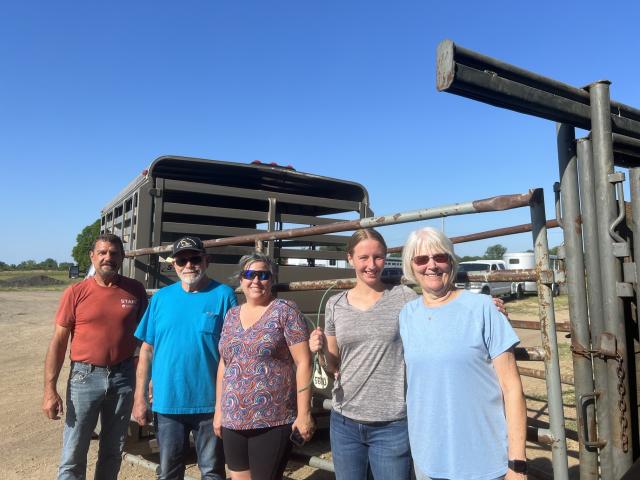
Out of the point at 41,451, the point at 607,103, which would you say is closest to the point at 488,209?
the point at 607,103

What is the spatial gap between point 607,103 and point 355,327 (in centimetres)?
138

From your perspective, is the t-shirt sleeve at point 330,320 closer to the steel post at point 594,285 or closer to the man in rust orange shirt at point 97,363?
the steel post at point 594,285

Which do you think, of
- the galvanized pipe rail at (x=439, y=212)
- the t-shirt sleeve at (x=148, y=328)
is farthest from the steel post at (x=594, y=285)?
the t-shirt sleeve at (x=148, y=328)

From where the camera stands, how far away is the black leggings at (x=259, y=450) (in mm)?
2436

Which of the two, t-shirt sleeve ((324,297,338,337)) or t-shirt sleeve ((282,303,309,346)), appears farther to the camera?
t-shirt sleeve ((282,303,309,346))

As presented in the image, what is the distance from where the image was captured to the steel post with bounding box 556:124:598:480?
1.94 m

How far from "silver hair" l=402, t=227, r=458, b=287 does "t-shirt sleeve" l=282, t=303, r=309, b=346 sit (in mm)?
748

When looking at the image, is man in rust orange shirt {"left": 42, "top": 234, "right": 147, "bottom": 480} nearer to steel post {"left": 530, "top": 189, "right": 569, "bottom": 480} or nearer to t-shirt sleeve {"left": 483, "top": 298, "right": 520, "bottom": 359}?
t-shirt sleeve {"left": 483, "top": 298, "right": 520, "bottom": 359}

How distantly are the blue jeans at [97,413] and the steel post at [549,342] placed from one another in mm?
2622

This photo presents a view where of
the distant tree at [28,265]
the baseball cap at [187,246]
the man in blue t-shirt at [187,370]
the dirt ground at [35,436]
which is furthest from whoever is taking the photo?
the distant tree at [28,265]

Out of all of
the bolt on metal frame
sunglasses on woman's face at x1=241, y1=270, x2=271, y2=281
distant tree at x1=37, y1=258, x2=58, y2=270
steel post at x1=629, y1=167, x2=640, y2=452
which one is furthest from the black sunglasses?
distant tree at x1=37, y1=258, x2=58, y2=270

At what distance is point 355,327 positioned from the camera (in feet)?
7.19

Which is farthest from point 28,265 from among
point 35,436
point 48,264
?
point 35,436

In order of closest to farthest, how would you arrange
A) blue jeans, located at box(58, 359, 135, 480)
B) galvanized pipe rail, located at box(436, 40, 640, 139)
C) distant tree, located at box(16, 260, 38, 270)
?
galvanized pipe rail, located at box(436, 40, 640, 139) < blue jeans, located at box(58, 359, 135, 480) < distant tree, located at box(16, 260, 38, 270)
